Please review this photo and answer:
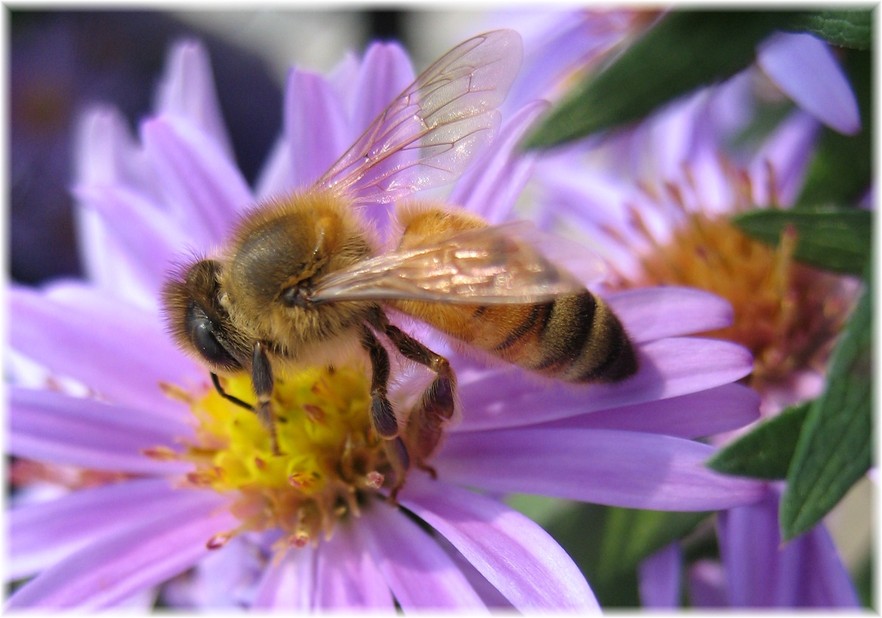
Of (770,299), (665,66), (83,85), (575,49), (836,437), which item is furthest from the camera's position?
(83,85)

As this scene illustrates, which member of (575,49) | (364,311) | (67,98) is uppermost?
(67,98)

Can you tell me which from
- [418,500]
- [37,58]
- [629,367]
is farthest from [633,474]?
[37,58]

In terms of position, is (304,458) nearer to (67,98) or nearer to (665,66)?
(665,66)

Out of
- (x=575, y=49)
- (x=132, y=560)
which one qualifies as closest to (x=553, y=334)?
(x=132, y=560)

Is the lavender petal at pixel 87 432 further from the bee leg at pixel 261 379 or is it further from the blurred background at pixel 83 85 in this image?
the blurred background at pixel 83 85

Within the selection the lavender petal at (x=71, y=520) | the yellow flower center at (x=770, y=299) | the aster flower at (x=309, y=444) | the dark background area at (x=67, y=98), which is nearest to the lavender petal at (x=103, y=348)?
Result: the aster flower at (x=309, y=444)

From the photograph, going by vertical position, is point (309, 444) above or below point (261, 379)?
below

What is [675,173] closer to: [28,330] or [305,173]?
[305,173]

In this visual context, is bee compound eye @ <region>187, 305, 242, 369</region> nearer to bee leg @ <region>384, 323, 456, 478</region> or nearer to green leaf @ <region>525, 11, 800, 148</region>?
bee leg @ <region>384, 323, 456, 478</region>
